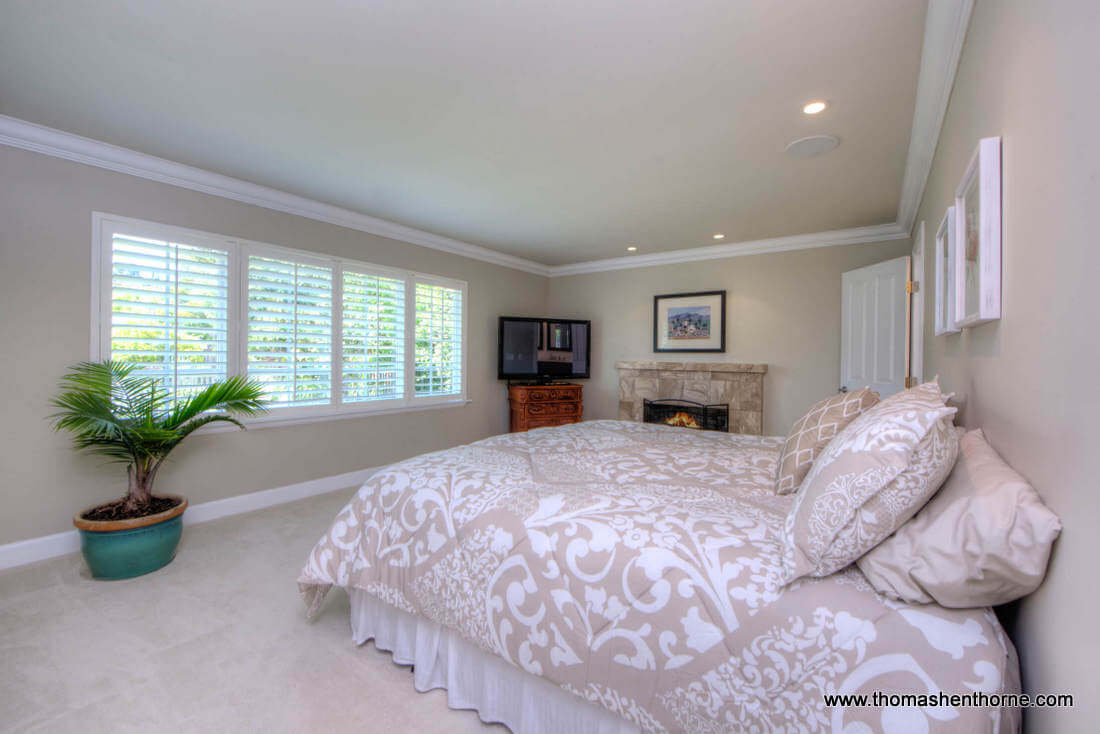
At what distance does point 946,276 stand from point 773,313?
2820 mm

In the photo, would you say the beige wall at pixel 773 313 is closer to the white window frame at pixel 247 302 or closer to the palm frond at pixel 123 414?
the white window frame at pixel 247 302

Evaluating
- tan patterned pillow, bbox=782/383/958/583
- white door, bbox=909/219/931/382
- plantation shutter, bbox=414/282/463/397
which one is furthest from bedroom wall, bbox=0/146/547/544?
white door, bbox=909/219/931/382

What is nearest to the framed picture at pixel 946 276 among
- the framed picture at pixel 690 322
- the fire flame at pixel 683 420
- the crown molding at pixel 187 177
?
the framed picture at pixel 690 322

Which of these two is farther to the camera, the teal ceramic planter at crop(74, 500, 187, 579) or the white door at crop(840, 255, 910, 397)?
the white door at crop(840, 255, 910, 397)

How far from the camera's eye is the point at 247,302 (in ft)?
11.2

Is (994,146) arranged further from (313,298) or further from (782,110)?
(313,298)

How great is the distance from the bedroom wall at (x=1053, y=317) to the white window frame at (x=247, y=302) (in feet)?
13.4

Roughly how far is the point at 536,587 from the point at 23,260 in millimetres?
3437

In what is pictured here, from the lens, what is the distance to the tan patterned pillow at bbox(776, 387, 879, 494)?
5.15 feet

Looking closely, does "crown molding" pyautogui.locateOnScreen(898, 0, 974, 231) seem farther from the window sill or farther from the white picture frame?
the window sill

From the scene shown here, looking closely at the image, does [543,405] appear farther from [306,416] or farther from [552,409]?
[306,416]

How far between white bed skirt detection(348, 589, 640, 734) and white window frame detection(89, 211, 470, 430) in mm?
2309

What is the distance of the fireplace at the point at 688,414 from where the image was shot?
4.87m

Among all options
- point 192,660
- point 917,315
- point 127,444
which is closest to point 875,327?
point 917,315
